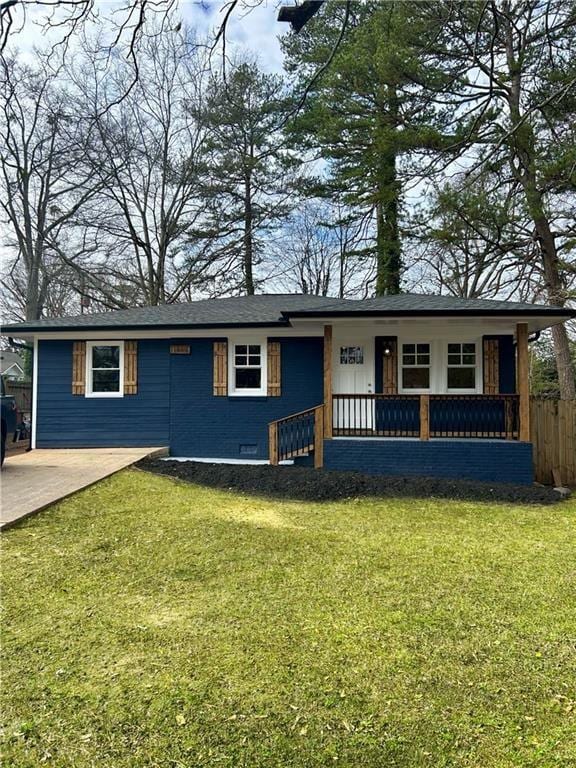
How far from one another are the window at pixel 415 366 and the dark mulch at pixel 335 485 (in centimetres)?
256

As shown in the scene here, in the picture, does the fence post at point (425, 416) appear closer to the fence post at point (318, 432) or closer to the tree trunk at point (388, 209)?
the fence post at point (318, 432)

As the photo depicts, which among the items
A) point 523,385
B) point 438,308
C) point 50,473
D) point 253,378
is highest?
point 438,308

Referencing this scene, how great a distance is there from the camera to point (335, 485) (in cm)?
725

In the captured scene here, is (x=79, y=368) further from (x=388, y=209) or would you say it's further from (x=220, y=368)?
(x=388, y=209)

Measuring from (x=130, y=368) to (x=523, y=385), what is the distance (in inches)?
308

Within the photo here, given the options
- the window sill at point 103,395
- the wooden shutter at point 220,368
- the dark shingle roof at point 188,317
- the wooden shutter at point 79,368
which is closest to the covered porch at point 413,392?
the dark shingle roof at point 188,317

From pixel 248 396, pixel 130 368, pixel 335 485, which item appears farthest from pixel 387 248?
pixel 335 485

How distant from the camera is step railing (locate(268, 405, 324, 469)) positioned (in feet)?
27.8

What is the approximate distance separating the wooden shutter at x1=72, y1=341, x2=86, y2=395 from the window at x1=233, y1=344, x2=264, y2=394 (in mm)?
3350

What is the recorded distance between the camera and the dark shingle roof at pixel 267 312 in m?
7.86

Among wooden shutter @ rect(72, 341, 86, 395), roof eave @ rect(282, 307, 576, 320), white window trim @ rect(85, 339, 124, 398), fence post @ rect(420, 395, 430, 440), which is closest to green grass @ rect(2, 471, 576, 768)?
fence post @ rect(420, 395, 430, 440)

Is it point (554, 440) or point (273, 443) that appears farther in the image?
point (554, 440)

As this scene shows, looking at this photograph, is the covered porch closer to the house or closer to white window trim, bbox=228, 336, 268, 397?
the house

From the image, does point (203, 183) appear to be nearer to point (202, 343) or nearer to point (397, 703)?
point (202, 343)
